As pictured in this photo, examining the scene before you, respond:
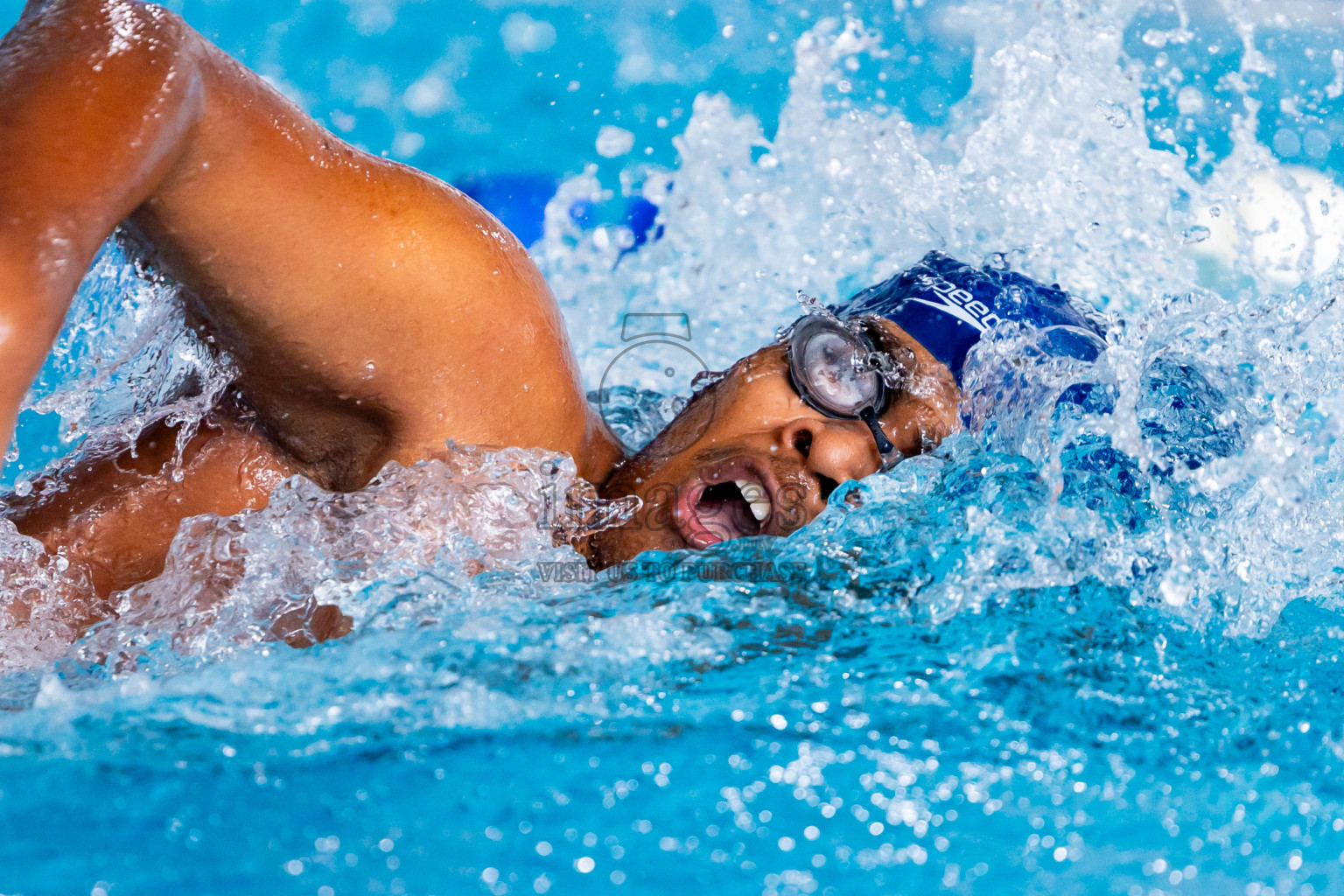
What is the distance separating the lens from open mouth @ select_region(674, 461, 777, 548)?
5.63 ft

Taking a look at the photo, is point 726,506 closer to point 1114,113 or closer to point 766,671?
point 766,671

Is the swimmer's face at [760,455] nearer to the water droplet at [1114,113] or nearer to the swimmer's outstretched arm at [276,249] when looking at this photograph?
the swimmer's outstretched arm at [276,249]

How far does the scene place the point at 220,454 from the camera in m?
1.52

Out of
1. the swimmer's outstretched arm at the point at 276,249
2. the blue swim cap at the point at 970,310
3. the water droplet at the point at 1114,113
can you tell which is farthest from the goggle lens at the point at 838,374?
the water droplet at the point at 1114,113

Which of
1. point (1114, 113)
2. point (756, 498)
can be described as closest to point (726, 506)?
point (756, 498)

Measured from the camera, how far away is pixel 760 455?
172 cm

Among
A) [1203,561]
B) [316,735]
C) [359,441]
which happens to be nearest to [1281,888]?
[1203,561]

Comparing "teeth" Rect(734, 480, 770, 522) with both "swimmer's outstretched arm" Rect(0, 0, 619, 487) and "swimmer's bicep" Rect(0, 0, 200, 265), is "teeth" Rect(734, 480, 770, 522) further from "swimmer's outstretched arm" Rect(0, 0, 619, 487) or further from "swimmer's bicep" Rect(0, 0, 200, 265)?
"swimmer's bicep" Rect(0, 0, 200, 265)

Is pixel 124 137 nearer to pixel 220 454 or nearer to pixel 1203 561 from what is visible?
pixel 220 454

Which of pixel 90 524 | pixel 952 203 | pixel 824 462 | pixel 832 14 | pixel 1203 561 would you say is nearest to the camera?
pixel 1203 561

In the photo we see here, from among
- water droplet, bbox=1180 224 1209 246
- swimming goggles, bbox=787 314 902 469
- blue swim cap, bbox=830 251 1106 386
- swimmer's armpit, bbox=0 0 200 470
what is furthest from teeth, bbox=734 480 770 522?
water droplet, bbox=1180 224 1209 246

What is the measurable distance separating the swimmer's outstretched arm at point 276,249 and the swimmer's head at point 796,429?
0.13 m

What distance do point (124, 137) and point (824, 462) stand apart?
3.44 ft

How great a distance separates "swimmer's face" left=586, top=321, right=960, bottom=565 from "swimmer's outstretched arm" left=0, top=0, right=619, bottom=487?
0.12 m
